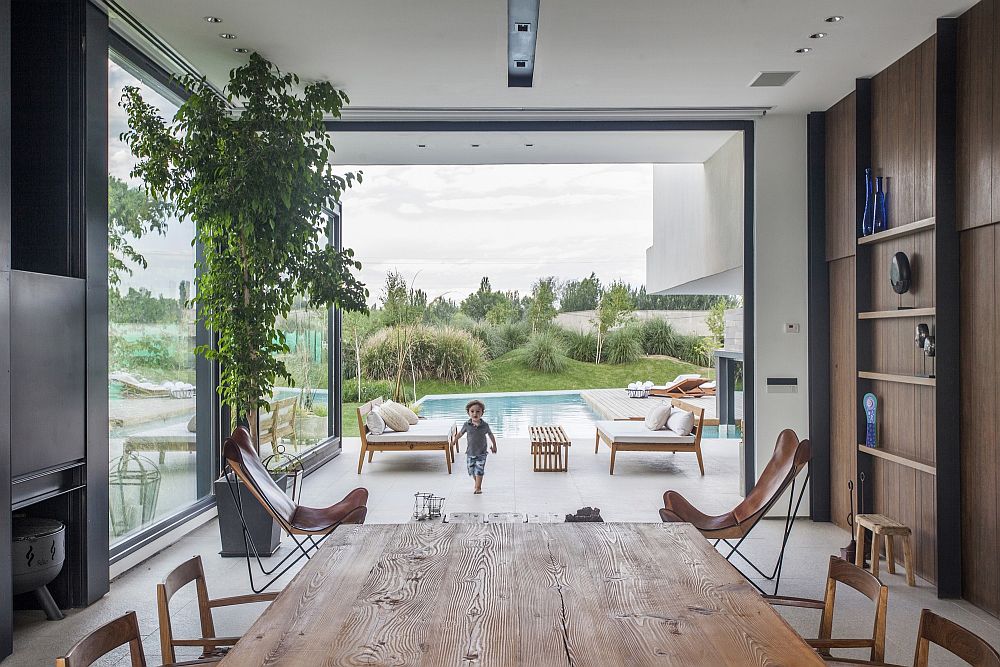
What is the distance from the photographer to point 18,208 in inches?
156

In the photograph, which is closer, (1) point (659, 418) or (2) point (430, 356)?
(1) point (659, 418)

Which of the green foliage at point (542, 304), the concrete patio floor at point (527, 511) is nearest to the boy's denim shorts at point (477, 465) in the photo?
the concrete patio floor at point (527, 511)

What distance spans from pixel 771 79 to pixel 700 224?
292cm

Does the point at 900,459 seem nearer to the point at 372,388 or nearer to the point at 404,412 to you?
the point at 404,412

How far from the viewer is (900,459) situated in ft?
15.1

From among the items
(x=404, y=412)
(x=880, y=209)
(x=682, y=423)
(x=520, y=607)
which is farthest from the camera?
(x=404, y=412)

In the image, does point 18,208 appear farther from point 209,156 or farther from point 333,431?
point 333,431

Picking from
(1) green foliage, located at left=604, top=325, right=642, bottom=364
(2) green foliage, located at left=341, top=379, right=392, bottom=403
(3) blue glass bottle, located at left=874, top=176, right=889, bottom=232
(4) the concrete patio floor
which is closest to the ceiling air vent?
(3) blue glass bottle, located at left=874, top=176, right=889, bottom=232

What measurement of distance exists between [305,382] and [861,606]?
5.79 metres

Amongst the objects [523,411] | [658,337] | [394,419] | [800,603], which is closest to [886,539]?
[800,603]

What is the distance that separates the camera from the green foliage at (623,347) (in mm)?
16594

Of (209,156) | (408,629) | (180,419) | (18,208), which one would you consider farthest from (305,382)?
Result: (408,629)

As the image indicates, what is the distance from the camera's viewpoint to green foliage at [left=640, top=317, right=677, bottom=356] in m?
16.6

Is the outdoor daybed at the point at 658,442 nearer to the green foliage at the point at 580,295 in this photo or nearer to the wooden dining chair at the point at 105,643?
the wooden dining chair at the point at 105,643
